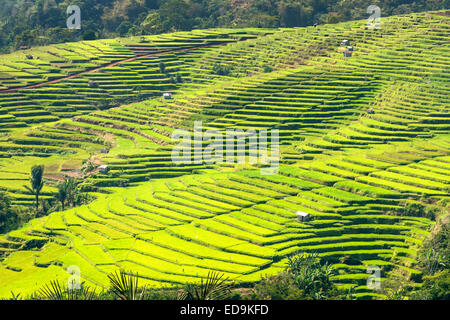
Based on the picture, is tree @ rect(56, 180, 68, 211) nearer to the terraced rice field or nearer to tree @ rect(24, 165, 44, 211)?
tree @ rect(24, 165, 44, 211)

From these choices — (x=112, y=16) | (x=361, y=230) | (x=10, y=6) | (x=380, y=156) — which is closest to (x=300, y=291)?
(x=361, y=230)

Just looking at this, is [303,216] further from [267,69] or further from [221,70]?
[221,70]

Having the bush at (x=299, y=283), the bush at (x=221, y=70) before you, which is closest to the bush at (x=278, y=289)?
the bush at (x=299, y=283)

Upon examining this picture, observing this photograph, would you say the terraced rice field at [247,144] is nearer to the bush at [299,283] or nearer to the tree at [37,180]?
the tree at [37,180]

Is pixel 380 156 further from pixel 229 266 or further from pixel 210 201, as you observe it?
pixel 229 266

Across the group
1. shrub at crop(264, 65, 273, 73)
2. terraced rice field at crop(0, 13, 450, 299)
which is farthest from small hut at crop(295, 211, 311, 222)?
shrub at crop(264, 65, 273, 73)

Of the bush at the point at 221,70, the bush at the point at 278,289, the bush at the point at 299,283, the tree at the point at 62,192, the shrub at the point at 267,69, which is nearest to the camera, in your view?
the bush at the point at 278,289
